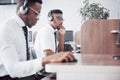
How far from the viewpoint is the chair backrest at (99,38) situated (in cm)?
179

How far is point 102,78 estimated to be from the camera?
92 centimetres

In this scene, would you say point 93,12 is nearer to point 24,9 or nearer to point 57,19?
point 57,19

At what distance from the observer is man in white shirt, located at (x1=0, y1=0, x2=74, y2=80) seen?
3.86ft

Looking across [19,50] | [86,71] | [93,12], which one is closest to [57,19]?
[19,50]

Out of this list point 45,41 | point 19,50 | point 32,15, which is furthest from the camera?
point 45,41

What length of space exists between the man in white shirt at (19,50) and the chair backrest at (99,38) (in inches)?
15.8

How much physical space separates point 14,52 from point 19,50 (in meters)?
0.17

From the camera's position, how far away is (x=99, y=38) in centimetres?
181

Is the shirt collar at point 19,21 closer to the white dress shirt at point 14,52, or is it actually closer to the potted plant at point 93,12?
the white dress shirt at point 14,52

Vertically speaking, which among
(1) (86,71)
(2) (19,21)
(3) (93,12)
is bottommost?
(1) (86,71)

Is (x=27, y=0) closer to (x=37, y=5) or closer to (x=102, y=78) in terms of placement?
(x=37, y=5)

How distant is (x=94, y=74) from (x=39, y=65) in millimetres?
327

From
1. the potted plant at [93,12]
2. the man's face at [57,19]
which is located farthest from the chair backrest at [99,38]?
the potted plant at [93,12]

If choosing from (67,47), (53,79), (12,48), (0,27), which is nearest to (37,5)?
(0,27)
